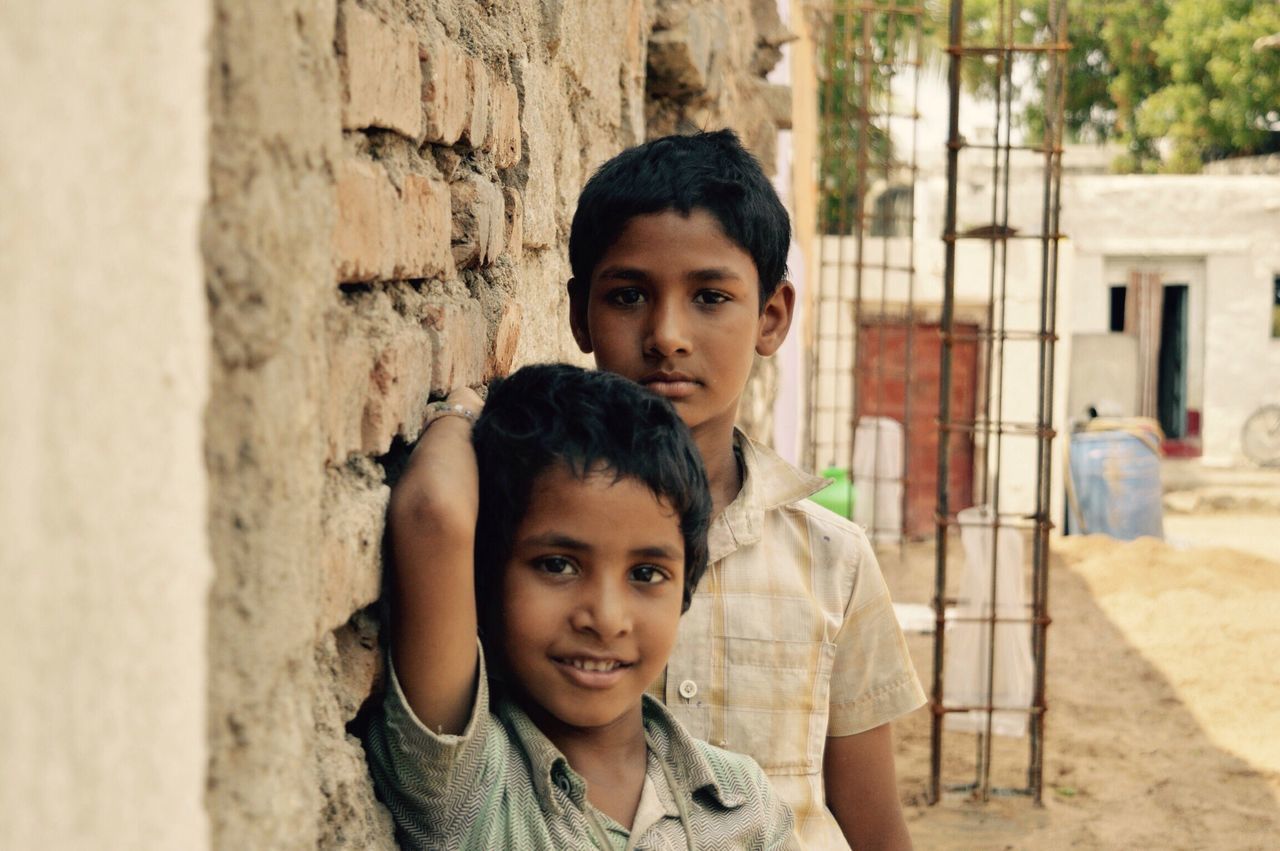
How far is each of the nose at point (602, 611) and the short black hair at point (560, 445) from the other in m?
0.08

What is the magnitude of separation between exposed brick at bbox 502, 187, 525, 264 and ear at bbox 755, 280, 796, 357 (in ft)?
1.18

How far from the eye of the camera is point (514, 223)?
188cm

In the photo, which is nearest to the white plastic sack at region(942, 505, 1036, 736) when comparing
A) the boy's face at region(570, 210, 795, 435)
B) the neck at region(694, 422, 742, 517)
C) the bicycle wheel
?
the neck at region(694, 422, 742, 517)

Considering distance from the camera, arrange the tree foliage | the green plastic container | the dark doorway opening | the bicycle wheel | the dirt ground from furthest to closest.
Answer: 1. the tree foliage
2. the dark doorway opening
3. the bicycle wheel
4. the green plastic container
5. the dirt ground

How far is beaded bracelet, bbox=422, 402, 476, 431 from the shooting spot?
1389mm

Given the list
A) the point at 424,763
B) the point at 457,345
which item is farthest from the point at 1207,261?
the point at 424,763

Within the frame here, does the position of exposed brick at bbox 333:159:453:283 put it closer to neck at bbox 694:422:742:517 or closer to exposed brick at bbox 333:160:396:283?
exposed brick at bbox 333:160:396:283

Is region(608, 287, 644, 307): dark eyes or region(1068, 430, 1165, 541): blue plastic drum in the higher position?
region(608, 287, 644, 307): dark eyes

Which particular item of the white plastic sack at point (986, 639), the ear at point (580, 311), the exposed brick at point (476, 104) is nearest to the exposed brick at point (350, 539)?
the exposed brick at point (476, 104)

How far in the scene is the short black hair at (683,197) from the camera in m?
1.82

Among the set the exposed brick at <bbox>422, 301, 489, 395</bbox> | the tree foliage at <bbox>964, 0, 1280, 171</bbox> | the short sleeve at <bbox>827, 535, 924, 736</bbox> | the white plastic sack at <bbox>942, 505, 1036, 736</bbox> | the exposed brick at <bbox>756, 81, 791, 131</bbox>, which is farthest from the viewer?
the tree foliage at <bbox>964, 0, 1280, 171</bbox>

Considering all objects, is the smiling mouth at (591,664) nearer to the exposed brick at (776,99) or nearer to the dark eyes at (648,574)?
the dark eyes at (648,574)

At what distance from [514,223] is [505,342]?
0.18 m

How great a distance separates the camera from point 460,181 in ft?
5.17
